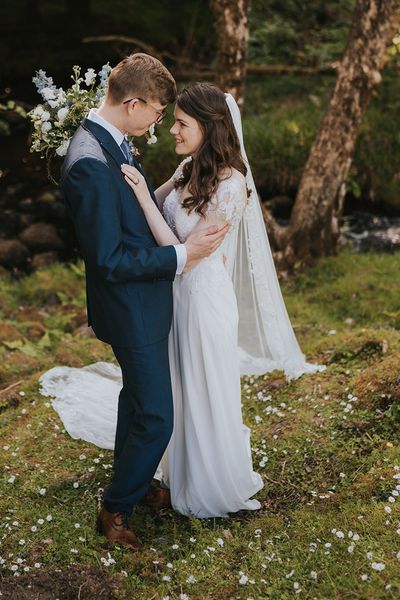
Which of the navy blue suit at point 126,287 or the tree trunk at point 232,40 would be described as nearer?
the navy blue suit at point 126,287

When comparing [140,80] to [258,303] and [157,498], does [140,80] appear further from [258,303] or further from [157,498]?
[157,498]

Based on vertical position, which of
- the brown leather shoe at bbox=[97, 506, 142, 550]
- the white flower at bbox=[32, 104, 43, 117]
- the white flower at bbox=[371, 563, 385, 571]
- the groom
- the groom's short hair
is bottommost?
the brown leather shoe at bbox=[97, 506, 142, 550]

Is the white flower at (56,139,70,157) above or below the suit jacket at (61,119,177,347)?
above

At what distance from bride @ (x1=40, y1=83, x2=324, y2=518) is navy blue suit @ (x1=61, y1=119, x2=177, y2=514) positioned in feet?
0.50

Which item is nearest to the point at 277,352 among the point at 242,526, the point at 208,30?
the point at 242,526

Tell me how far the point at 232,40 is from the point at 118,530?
562 cm

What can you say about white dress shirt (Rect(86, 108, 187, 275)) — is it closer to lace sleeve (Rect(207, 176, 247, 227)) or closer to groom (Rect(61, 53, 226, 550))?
groom (Rect(61, 53, 226, 550))

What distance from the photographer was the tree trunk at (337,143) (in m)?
7.67

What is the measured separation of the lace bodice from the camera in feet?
12.2

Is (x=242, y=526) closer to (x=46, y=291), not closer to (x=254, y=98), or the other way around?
(x=46, y=291)

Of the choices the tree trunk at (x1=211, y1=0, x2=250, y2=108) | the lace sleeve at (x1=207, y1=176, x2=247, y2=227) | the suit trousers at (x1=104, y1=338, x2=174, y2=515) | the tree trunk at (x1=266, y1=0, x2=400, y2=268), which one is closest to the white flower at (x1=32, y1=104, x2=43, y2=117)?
the lace sleeve at (x1=207, y1=176, x2=247, y2=227)

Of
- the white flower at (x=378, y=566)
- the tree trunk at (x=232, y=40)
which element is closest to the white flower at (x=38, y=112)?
the white flower at (x=378, y=566)

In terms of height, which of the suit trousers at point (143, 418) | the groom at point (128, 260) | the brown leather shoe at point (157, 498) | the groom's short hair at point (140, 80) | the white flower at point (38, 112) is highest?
the groom's short hair at point (140, 80)

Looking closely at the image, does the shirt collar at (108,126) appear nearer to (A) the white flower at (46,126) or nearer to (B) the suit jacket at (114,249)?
(B) the suit jacket at (114,249)
